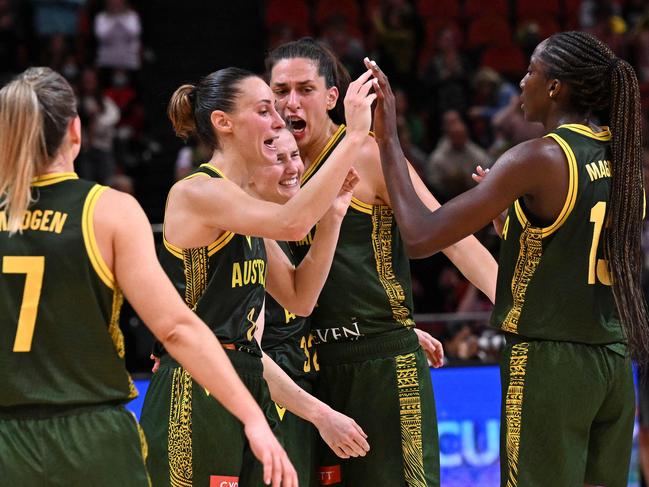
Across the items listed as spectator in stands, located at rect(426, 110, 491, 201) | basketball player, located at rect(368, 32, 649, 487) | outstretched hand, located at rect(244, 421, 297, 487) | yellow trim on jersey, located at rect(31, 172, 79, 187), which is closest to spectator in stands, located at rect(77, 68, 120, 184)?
spectator in stands, located at rect(426, 110, 491, 201)

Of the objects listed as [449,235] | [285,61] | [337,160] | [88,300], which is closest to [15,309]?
[88,300]

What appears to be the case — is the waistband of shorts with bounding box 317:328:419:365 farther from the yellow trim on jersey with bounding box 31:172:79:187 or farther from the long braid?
the yellow trim on jersey with bounding box 31:172:79:187

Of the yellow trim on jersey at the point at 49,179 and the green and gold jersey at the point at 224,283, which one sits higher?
the yellow trim on jersey at the point at 49,179

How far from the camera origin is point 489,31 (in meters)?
14.9

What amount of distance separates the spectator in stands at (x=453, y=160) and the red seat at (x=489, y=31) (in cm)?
317

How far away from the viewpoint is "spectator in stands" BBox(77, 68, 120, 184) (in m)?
11.4

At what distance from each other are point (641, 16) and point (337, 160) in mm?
11946

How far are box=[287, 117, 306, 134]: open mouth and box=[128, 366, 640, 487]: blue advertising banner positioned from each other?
8.41ft

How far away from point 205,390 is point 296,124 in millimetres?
1461

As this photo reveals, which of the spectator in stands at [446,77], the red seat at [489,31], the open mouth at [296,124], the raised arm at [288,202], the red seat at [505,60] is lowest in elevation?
the raised arm at [288,202]

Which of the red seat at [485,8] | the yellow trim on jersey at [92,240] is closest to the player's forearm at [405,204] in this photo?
the yellow trim on jersey at [92,240]

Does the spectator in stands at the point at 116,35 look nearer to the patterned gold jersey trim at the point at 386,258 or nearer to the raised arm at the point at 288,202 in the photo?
the patterned gold jersey trim at the point at 386,258

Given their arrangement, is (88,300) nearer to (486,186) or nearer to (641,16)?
(486,186)

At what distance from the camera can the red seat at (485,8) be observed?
15141 mm
